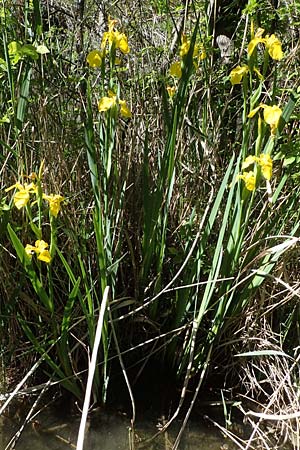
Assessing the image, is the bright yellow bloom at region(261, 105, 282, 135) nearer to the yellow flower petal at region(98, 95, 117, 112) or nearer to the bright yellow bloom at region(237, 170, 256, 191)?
the bright yellow bloom at region(237, 170, 256, 191)

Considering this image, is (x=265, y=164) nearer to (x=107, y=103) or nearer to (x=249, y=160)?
(x=249, y=160)

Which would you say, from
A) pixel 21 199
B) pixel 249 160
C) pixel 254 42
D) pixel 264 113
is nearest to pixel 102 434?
pixel 21 199

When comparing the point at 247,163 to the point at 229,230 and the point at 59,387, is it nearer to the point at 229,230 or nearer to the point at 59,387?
the point at 229,230

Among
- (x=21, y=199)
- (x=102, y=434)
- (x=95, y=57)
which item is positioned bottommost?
(x=102, y=434)

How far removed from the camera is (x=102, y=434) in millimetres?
1390

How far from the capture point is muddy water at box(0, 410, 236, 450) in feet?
4.42

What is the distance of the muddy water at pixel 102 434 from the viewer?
4.42 feet

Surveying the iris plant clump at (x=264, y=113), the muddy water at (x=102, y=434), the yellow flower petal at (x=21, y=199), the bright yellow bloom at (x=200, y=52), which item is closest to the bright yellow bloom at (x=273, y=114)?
the iris plant clump at (x=264, y=113)

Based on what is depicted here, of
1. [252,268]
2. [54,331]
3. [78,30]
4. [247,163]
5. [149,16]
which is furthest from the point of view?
[149,16]

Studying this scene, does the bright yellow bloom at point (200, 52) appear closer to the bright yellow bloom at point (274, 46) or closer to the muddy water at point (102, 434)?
the bright yellow bloom at point (274, 46)

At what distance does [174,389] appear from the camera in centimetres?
151

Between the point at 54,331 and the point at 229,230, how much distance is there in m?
0.52

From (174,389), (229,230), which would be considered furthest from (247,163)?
(174,389)

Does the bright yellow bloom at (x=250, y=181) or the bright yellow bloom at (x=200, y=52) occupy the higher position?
the bright yellow bloom at (x=200, y=52)
